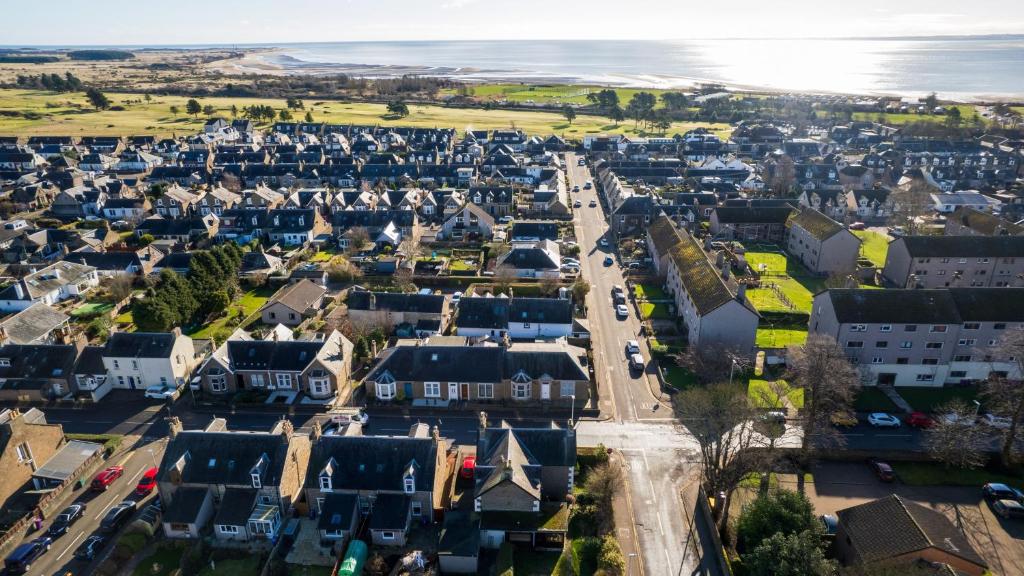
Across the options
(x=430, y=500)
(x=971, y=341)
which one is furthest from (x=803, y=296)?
(x=430, y=500)

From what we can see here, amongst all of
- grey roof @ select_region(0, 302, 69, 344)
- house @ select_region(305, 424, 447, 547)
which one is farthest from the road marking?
grey roof @ select_region(0, 302, 69, 344)

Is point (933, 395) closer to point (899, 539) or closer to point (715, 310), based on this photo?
point (715, 310)

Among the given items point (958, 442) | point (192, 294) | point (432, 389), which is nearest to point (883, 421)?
point (958, 442)

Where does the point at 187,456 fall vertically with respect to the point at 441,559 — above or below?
above

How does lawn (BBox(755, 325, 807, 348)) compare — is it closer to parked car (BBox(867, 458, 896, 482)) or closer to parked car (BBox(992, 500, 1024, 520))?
parked car (BBox(867, 458, 896, 482))

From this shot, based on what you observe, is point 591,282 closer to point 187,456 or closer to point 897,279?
point 897,279

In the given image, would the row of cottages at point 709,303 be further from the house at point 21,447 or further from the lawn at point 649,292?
the house at point 21,447

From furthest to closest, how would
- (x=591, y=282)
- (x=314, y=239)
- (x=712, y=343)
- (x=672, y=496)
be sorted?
(x=314, y=239) < (x=591, y=282) < (x=712, y=343) < (x=672, y=496)
